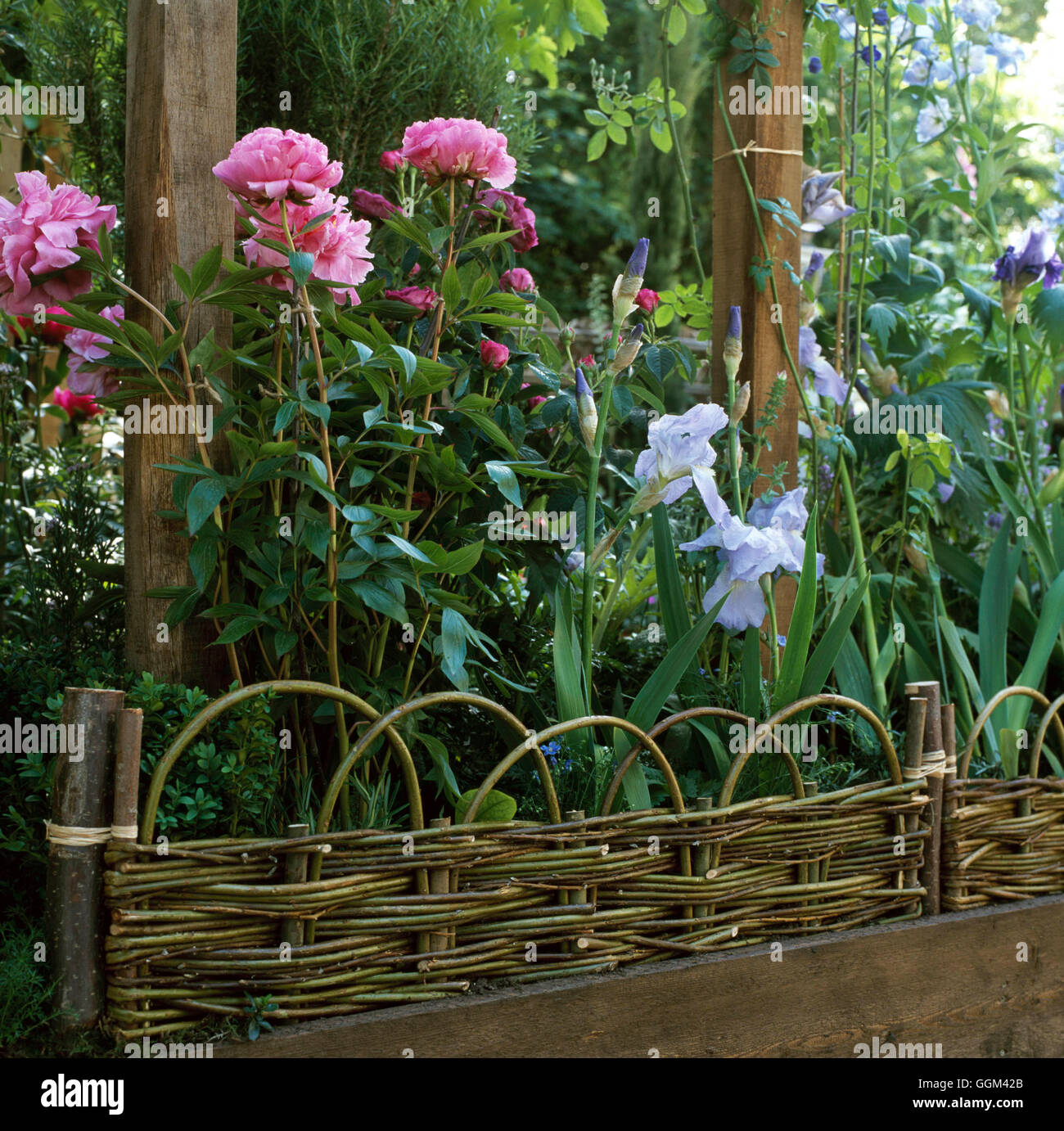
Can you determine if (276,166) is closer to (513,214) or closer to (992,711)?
(513,214)

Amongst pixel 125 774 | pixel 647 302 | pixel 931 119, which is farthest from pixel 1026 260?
pixel 125 774

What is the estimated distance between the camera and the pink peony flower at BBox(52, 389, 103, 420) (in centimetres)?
213

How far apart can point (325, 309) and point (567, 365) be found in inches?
25.1

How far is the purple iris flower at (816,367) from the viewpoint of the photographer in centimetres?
177

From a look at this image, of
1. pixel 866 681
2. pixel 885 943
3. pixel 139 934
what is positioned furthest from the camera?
pixel 866 681

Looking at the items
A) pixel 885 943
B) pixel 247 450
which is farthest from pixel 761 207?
pixel 885 943

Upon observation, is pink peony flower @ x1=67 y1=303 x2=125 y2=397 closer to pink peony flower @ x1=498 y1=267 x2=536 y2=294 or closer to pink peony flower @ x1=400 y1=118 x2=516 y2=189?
pink peony flower @ x1=400 y1=118 x2=516 y2=189

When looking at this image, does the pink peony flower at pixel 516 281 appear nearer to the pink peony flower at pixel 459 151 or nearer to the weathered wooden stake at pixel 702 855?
the pink peony flower at pixel 459 151

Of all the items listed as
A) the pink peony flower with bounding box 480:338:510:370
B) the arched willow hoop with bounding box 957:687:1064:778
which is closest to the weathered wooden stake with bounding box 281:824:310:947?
the pink peony flower with bounding box 480:338:510:370

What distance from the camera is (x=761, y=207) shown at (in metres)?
1.66

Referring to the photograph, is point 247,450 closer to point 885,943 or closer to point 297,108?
point 297,108

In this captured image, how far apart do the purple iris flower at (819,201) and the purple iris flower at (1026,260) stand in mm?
306

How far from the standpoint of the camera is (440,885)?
1105 mm
